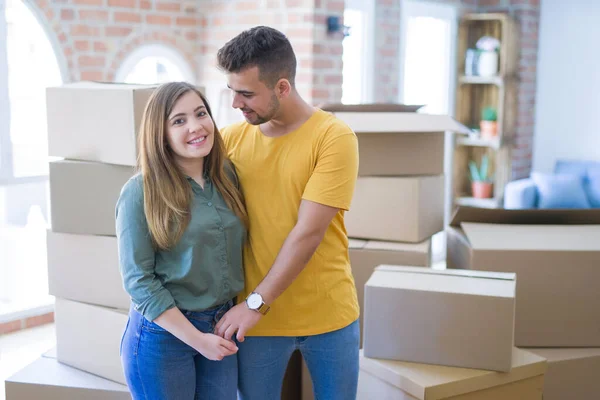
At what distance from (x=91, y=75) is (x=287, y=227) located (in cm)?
248

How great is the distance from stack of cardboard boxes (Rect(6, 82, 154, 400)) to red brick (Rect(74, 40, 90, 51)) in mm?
1655

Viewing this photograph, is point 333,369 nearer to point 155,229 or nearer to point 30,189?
point 155,229

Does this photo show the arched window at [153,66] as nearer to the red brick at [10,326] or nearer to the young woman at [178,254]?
the red brick at [10,326]

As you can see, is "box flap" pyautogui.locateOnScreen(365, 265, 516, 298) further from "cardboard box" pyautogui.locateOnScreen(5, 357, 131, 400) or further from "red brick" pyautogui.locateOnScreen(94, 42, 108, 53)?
"red brick" pyautogui.locateOnScreen(94, 42, 108, 53)

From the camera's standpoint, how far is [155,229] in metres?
1.55

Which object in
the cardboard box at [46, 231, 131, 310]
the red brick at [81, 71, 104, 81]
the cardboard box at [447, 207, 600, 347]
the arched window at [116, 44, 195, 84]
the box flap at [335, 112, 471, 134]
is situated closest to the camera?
the cardboard box at [46, 231, 131, 310]

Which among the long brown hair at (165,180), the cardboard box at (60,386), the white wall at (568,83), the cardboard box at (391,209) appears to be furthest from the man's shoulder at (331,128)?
the white wall at (568,83)

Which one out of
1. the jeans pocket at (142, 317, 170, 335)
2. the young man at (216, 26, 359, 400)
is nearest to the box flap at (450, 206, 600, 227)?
the young man at (216, 26, 359, 400)

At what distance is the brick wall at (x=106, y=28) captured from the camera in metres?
3.62

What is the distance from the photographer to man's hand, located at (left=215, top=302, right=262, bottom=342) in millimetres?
1617

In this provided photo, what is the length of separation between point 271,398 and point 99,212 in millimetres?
788

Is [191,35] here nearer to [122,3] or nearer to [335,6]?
[122,3]

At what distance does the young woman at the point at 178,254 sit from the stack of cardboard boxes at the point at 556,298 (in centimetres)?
104

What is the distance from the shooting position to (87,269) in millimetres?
2197
